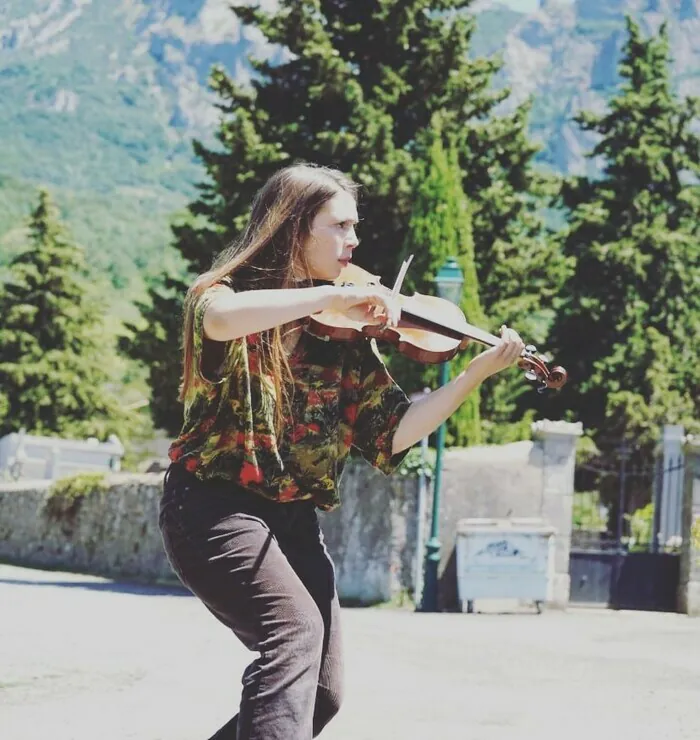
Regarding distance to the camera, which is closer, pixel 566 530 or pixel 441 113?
pixel 566 530

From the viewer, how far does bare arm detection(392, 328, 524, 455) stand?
3641 millimetres

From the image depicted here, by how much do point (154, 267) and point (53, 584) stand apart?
7152 cm

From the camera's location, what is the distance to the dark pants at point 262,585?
333 centimetres

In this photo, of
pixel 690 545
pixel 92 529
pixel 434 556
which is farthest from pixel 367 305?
pixel 92 529

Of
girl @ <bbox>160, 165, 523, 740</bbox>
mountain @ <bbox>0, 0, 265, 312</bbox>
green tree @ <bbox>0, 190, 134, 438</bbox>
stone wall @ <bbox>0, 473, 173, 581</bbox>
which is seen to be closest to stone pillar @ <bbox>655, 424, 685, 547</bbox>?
stone wall @ <bbox>0, 473, 173, 581</bbox>

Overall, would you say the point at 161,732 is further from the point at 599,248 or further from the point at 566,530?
the point at 599,248

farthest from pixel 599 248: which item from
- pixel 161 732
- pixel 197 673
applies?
pixel 161 732

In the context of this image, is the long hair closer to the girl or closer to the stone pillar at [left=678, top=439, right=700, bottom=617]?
the girl

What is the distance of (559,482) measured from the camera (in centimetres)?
1548

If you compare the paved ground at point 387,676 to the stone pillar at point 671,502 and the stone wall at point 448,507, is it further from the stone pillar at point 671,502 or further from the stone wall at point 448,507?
the stone pillar at point 671,502

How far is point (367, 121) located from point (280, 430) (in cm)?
1960

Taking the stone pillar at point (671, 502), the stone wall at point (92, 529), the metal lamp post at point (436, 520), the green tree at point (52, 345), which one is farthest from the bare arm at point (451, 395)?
the green tree at point (52, 345)

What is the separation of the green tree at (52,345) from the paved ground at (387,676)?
85.2ft

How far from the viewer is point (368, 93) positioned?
78.5 feet
